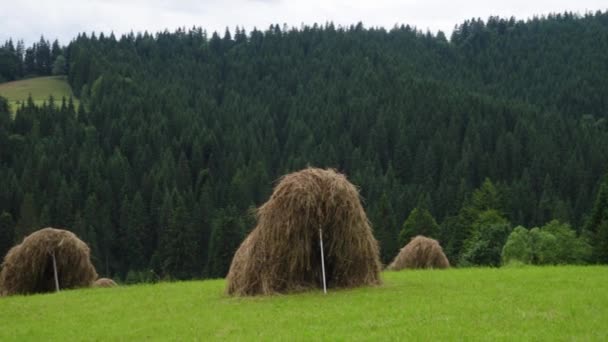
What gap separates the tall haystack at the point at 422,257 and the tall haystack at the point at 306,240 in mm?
15313

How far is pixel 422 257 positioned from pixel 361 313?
21024 millimetres

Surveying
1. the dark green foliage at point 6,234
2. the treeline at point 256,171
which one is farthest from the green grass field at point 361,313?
the dark green foliage at point 6,234

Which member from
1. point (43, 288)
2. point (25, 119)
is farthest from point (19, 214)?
point (43, 288)

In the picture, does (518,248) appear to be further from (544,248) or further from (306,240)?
(306,240)

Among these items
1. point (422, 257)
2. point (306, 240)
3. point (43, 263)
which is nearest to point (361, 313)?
point (306, 240)

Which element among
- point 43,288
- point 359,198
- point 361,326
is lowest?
point 43,288

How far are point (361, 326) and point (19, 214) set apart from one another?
112 m

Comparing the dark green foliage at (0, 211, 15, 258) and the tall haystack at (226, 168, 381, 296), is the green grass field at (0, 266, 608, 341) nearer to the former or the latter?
the tall haystack at (226, 168, 381, 296)

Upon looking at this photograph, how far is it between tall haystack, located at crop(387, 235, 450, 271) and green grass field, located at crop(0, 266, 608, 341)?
450 inches

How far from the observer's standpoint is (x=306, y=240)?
22172 millimetres

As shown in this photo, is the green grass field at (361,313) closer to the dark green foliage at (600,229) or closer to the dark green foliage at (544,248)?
the dark green foliage at (544,248)

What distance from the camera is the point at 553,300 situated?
58.4 ft

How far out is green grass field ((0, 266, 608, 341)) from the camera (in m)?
14.8

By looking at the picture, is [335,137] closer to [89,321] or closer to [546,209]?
[546,209]
